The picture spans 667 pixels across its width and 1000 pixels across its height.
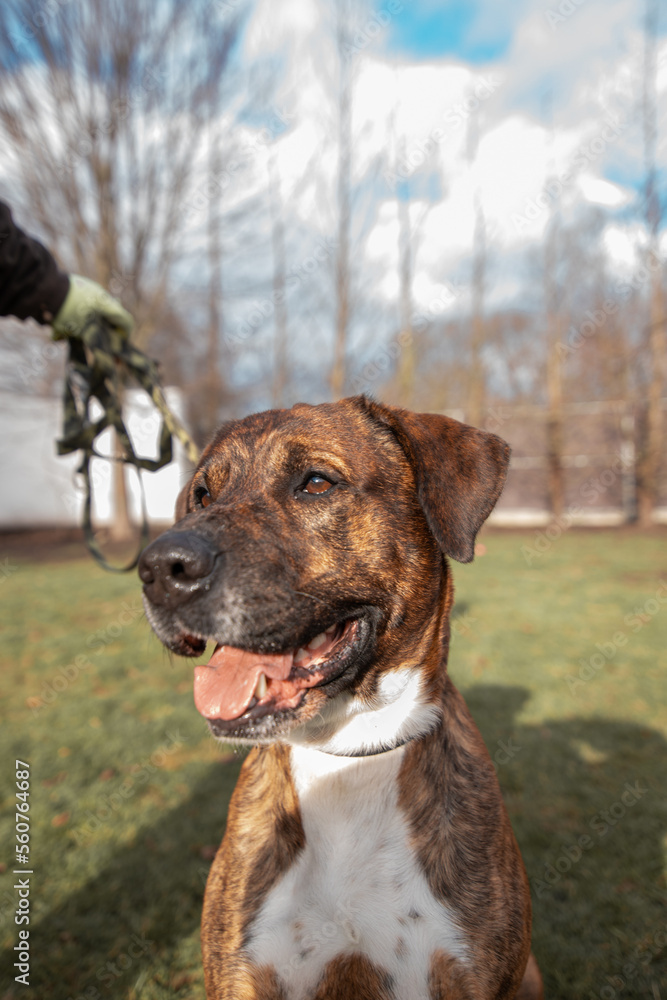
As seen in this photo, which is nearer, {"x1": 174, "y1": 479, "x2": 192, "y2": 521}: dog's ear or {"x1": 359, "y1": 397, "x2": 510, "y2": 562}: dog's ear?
{"x1": 359, "y1": 397, "x2": 510, "y2": 562}: dog's ear

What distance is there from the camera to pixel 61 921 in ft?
9.61

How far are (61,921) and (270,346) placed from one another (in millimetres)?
19413

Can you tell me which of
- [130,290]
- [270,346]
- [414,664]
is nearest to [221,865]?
[414,664]

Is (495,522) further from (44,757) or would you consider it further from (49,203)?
(44,757)

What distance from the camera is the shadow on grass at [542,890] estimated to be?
8.61 ft

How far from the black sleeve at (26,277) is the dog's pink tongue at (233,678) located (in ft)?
7.89

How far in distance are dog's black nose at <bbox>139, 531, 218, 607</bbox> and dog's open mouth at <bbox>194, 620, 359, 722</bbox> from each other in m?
0.26

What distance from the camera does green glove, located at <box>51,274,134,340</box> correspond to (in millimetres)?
3396

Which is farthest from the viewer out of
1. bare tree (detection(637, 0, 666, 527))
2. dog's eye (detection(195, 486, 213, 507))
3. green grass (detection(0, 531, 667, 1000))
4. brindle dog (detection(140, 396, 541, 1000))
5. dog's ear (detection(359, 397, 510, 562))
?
bare tree (detection(637, 0, 666, 527))

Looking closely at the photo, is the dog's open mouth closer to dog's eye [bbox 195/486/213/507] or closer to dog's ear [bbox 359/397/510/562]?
dog's ear [bbox 359/397/510/562]

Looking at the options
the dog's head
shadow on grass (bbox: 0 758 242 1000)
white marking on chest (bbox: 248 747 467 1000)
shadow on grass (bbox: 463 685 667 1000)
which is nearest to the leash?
the dog's head

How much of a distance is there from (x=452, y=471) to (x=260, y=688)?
95 centimetres

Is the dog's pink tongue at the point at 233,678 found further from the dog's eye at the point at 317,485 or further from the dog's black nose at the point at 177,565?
the dog's eye at the point at 317,485

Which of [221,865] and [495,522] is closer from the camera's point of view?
[221,865]
